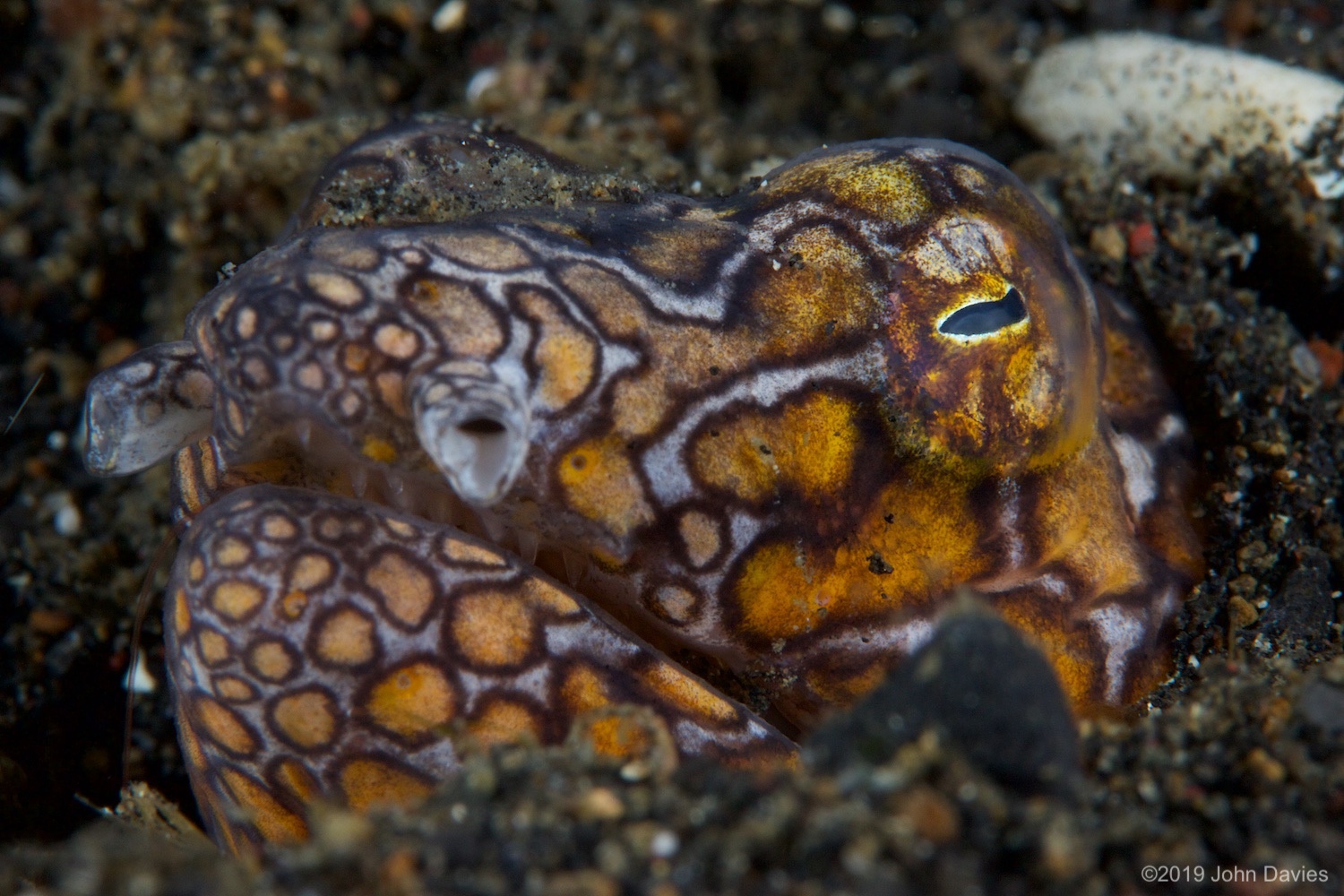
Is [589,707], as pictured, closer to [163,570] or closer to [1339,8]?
[163,570]

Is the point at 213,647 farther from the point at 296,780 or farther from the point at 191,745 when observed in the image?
the point at 191,745

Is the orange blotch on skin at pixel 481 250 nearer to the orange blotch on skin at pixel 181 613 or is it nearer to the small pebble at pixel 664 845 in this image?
the orange blotch on skin at pixel 181 613

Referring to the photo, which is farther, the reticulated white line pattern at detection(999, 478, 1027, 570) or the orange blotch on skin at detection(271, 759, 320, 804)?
the reticulated white line pattern at detection(999, 478, 1027, 570)

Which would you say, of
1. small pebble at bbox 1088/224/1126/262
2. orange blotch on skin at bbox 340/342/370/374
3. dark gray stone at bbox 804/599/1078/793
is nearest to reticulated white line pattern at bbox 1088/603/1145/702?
dark gray stone at bbox 804/599/1078/793

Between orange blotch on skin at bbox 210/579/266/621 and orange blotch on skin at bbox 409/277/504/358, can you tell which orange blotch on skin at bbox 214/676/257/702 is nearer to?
orange blotch on skin at bbox 210/579/266/621

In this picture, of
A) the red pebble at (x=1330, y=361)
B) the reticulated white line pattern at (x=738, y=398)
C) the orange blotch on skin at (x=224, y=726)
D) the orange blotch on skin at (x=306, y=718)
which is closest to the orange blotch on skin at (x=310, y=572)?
the orange blotch on skin at (x=306, y=718)

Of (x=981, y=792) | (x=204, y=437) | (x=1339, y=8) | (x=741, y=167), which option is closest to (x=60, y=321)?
(x=204, y=437)
